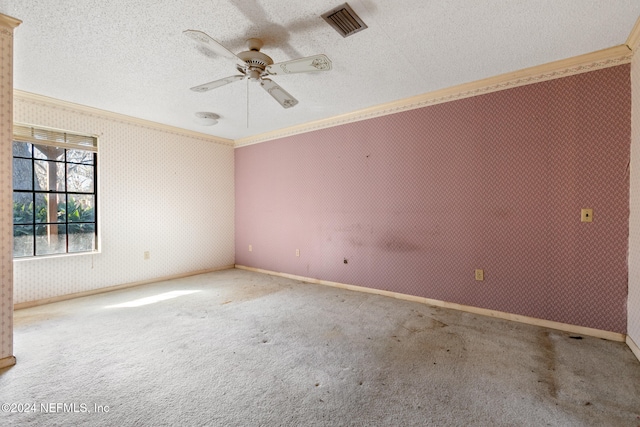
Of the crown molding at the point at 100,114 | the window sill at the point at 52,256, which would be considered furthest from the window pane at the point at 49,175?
the window sill at the point at 52,256

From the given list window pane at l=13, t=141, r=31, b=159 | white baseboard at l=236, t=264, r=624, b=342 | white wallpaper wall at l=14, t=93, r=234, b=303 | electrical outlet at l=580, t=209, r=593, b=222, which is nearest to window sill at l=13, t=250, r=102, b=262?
white wallpaper wall at l=14, t=93, r=234, b=303

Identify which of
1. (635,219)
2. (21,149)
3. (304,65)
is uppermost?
(304,65)

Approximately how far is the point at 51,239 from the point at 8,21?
2521mm

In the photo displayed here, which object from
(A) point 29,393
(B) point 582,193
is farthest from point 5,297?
(B) point 582,193

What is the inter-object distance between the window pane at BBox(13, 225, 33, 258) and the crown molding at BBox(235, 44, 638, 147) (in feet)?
12.5

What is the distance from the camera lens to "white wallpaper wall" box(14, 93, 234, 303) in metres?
3.34

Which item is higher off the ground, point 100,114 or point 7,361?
point 100,114

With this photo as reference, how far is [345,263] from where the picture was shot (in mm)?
3961

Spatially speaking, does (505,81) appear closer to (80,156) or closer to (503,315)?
(503,315)

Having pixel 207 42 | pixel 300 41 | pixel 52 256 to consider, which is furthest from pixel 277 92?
pixel 52 256

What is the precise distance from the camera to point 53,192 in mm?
3438

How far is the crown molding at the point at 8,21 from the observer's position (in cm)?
189

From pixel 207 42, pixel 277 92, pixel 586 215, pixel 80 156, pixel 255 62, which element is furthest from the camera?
pixel 80 156

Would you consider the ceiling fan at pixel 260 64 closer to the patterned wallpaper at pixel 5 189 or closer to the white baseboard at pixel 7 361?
the patterned wallpaper at pixel 5 189
